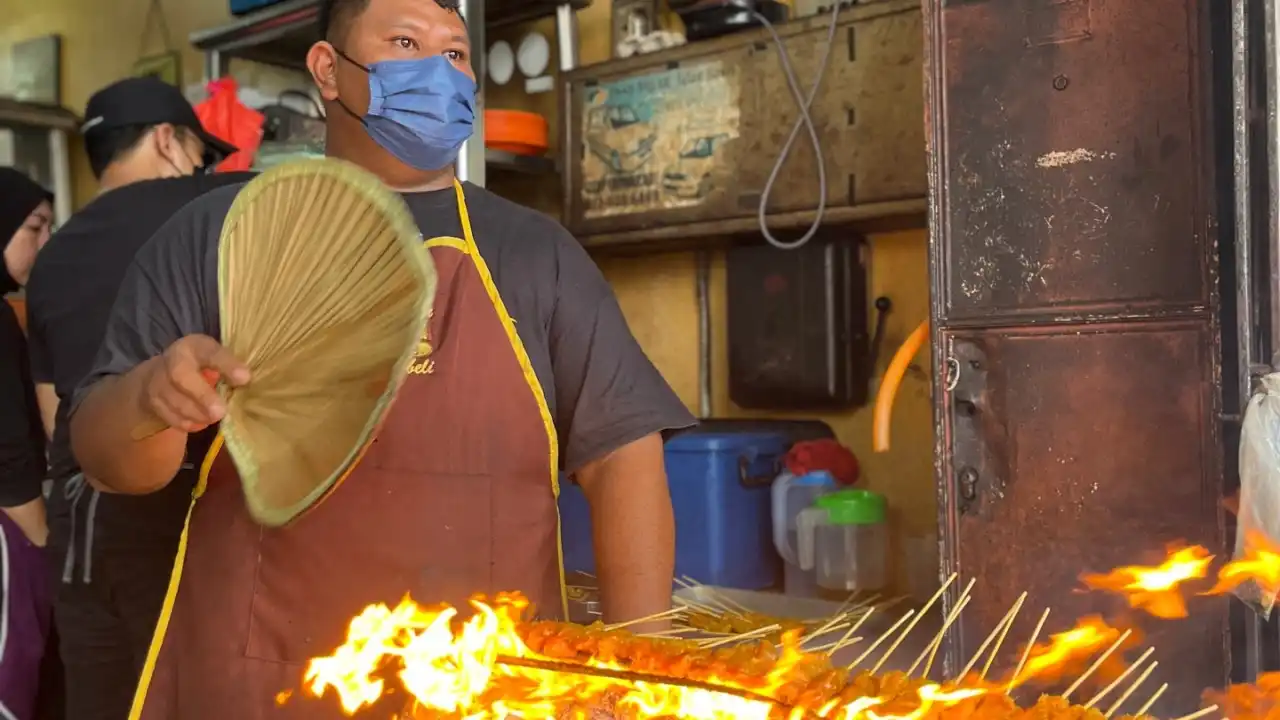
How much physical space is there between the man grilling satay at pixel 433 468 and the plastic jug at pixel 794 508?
156 cm

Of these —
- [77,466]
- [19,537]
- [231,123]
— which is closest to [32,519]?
[19,537]

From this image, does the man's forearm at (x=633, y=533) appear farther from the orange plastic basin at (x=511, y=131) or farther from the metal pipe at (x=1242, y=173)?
the orange plastic basin at (x=511, y=131)

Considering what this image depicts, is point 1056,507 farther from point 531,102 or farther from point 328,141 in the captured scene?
point 531,102

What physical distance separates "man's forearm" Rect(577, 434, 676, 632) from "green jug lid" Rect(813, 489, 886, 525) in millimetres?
1454

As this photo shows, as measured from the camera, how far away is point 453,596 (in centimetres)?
134

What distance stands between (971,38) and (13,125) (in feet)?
13.7

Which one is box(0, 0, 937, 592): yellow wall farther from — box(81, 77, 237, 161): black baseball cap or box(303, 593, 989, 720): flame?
box(303, 593, 989, 720): flame

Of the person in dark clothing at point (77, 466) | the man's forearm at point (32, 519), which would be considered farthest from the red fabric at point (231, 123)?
the man's forearm at point (32, 519)

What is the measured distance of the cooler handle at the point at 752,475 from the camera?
9.59 feet

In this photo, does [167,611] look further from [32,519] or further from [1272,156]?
[1272,156]

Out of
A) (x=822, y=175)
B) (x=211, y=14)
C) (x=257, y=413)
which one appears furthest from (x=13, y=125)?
(x=257, y=413)

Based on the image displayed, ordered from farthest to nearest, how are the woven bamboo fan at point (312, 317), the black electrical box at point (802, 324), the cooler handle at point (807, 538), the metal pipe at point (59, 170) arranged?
1. the metal pipe at point (59, 170)
2. the black electrical box at point (802, 324)
3. the cooler handle at point (807, 538)
4. the woven bamboo fan at point (312, 317)

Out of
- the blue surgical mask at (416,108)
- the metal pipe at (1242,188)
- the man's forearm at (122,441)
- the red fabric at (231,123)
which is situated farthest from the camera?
the red fabric at (231,123)

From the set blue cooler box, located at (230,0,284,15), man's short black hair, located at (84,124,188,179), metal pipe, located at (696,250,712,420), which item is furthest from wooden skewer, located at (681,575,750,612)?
blue cooler box, located at (230,0,284,15)
